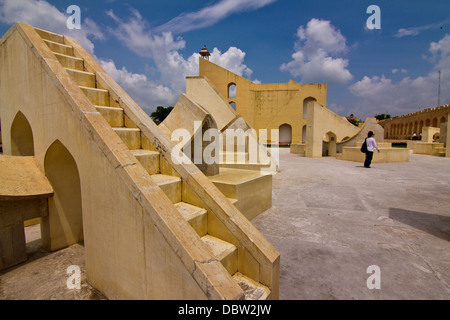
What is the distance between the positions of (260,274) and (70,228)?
2972mm

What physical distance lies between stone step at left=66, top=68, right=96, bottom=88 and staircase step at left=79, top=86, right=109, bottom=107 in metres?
0.33

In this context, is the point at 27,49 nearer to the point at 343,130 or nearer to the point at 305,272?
the point at 305,272

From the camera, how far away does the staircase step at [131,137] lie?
290 centimetres

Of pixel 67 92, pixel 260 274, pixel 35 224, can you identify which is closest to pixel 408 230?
pixel 260 274

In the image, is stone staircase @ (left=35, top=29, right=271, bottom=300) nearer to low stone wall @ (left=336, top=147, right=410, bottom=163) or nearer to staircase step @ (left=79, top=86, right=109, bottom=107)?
staircase step @ (left=79, top=86, right=109, bottom=107)

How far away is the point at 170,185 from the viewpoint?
2.56m

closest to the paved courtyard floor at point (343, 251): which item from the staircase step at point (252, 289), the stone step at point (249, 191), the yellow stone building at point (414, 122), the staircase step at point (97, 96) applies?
the stone step at point (249, 191)

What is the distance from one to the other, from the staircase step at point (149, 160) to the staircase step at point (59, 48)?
235 centimetres

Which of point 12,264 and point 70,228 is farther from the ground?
point 70,228

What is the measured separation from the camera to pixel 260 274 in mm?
2035

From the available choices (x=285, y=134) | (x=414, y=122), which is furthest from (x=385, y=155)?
(x=414, y=122)

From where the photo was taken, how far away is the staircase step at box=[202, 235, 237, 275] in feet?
6.66

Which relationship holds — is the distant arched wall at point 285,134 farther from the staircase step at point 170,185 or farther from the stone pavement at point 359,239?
the staircase step at point 170,185

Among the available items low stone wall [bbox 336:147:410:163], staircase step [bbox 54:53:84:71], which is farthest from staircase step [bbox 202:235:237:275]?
low stone wall [bbox 336:147:410:163]
